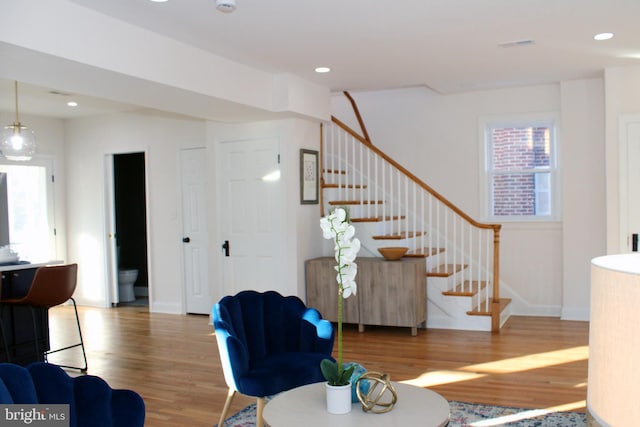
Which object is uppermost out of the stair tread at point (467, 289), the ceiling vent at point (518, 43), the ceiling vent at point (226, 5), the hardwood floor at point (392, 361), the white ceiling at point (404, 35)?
the ceiling vent at point (518, 43)

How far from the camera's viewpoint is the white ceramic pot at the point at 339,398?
254 cm

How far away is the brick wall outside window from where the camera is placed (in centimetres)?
706

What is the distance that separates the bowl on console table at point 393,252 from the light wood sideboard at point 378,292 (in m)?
0.07

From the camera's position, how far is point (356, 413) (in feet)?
8.37

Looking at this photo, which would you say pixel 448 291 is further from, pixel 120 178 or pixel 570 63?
pixel 120 178

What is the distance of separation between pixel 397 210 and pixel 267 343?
3.85m

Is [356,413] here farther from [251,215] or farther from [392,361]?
[251,215]

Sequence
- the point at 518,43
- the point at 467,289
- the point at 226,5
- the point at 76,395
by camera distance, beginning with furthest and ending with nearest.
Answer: the point at 467,289 < the point at 518,43 < the point at 226,5 < the point at 76,395

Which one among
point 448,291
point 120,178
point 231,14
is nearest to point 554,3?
point 231,14

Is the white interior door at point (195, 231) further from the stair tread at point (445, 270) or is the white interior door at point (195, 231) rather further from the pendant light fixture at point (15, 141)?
the stair tread at point (445, 270)

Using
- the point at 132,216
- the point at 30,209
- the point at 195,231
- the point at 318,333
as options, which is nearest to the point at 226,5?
the point at 318,333

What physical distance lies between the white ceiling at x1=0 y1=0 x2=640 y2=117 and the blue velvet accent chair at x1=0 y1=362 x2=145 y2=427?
2429 mm

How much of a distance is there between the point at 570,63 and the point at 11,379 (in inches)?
217

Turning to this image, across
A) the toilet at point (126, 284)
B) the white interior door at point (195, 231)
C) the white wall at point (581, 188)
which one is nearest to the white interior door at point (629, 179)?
the white wall at point (581, 188)
